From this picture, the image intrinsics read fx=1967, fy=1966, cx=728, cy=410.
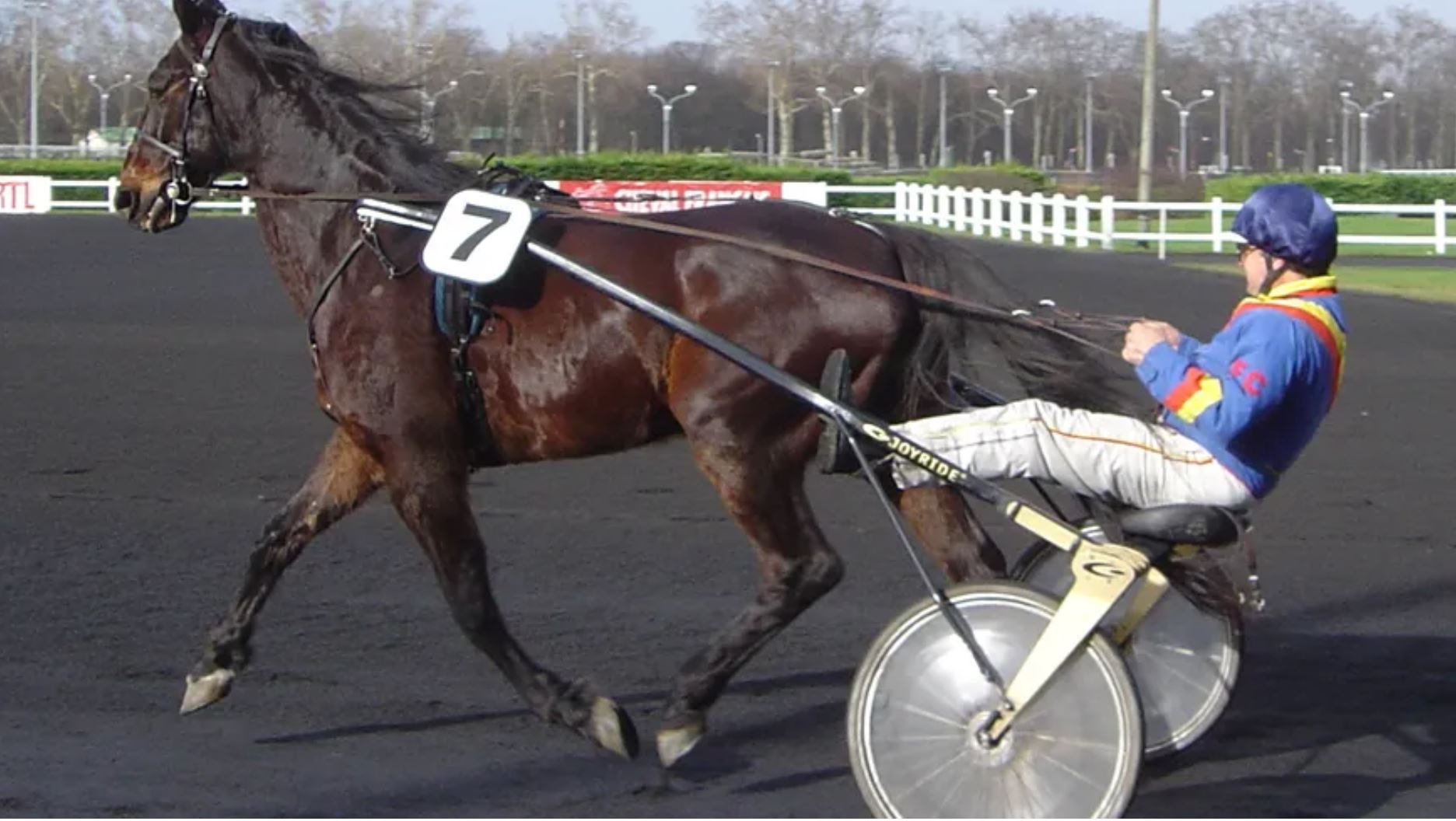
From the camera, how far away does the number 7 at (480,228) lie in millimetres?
4719

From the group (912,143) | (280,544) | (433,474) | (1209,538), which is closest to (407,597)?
(280,544)

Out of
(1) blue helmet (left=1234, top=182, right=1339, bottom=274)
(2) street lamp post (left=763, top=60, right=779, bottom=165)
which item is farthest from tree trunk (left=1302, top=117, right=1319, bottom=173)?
(1) blue helmet (left=1234, top=182, right=1339, bottom=274)

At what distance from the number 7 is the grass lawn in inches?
641

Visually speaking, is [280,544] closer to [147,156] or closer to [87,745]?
[87,745]

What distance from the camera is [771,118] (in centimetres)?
6781

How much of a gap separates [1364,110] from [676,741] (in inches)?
3047

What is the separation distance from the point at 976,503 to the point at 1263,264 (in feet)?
13.5

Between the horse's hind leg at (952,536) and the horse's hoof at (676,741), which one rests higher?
the horse's hind leg at (952,536)

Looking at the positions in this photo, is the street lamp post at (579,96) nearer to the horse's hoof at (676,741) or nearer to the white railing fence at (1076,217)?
the white railing fence at (1076,217)

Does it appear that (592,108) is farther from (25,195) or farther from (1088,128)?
(25,195)

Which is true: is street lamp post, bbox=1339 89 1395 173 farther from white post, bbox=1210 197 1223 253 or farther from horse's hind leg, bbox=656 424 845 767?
horse's hind leg, bbox=656 424 845 767

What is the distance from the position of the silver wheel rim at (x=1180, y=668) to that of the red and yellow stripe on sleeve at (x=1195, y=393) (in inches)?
34.1

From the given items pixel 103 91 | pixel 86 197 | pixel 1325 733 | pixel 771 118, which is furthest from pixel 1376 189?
pixel 1325 733

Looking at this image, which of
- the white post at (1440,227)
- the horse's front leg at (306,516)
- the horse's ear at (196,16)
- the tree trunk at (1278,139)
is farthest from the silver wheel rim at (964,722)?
the tree trunk at (1278,139)
